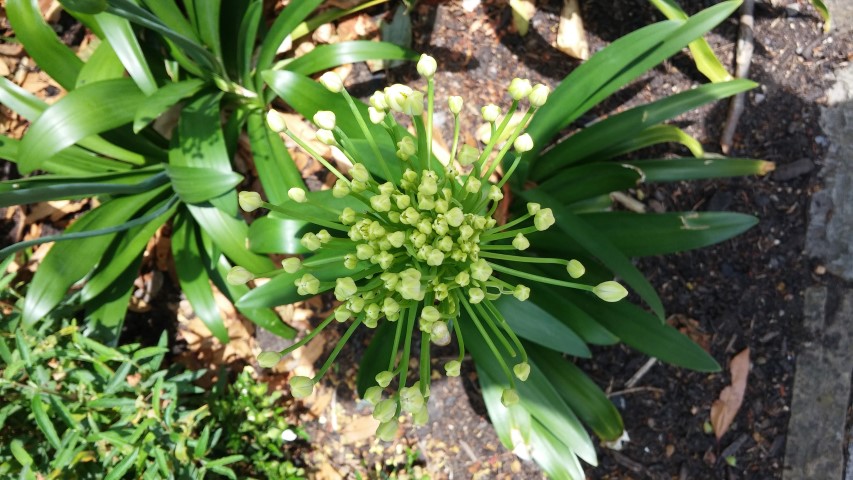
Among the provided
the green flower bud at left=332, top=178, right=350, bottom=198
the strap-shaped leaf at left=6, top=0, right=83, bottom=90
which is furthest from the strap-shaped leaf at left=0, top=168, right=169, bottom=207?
the green flower bud at left=332, top=178, right=350, bottom=198

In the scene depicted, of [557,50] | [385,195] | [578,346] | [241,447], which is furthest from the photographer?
[557,50]

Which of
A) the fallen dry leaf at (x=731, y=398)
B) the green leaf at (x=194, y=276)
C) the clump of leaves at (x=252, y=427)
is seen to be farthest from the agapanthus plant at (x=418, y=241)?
the fallen dry leaf at (x=731, y=398)

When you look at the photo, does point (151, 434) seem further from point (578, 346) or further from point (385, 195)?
point (578, 346)

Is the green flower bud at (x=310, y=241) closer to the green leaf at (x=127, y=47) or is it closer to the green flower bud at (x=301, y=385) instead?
the green flower bud at (x=301, y=385)

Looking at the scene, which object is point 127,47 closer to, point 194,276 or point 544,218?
point 194,276

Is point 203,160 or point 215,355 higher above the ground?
point 203,160

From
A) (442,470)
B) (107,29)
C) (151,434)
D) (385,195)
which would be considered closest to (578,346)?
(385,195)
